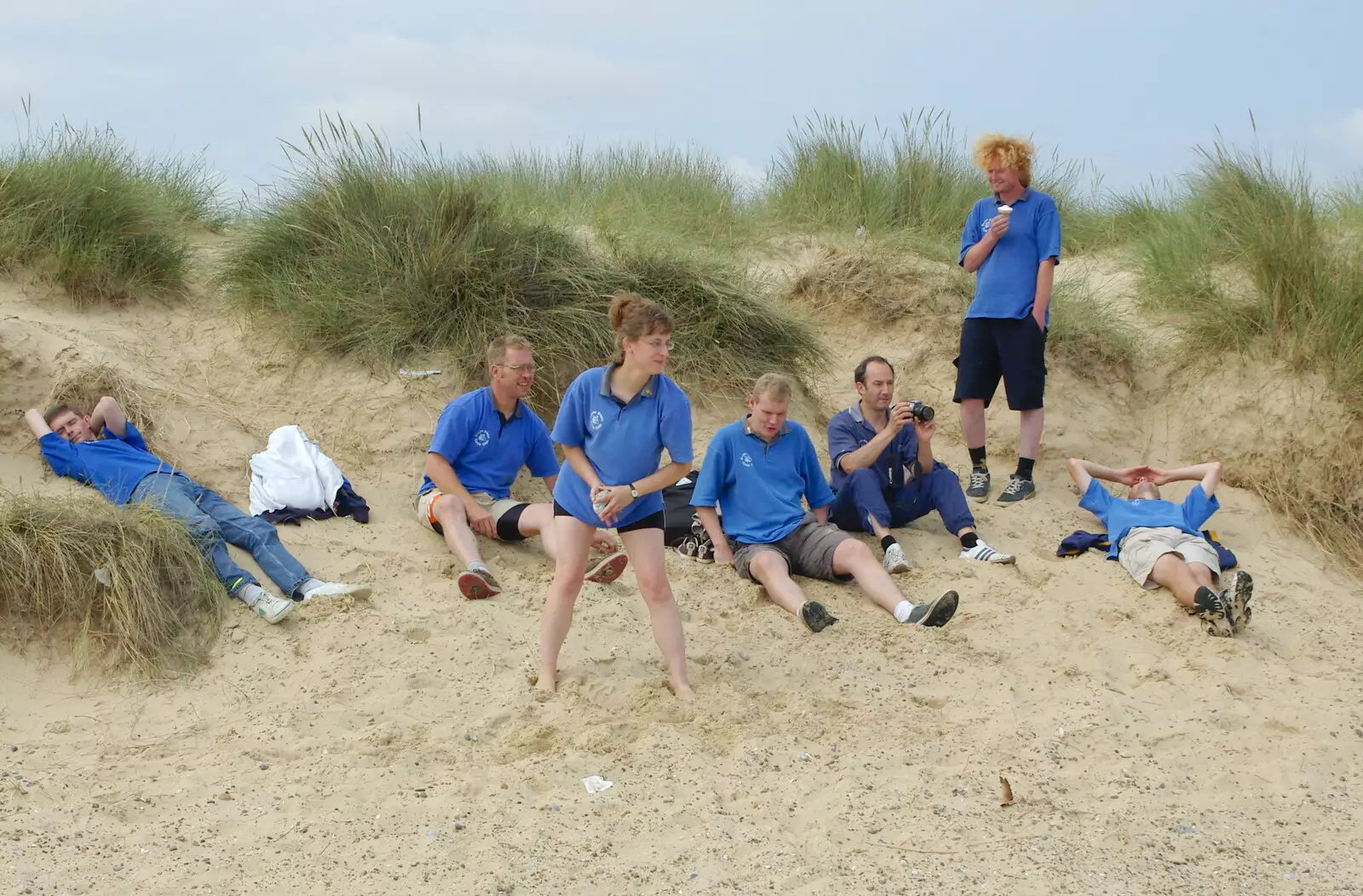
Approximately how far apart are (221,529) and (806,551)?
268 cm

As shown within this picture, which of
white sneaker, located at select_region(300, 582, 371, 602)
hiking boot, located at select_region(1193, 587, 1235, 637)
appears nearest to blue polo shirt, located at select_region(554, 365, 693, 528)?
white sneaker, located at select_region(300, 582, 371, 602)

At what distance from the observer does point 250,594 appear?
204 inches

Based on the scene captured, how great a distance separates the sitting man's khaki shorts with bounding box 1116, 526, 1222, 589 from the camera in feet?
19.6

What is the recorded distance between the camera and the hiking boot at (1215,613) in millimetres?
5539

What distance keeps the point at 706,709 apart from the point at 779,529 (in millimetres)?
1452

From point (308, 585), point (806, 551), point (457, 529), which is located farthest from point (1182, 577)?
point (308, 585)

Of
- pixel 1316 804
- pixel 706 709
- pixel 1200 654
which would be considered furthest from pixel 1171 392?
pixel 706 709

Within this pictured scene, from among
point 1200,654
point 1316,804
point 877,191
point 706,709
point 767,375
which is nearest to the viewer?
point 1316,804

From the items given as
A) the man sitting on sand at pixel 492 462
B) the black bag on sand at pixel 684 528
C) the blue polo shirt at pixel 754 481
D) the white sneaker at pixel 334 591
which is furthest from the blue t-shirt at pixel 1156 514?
the white sneaker at pixel 334 591

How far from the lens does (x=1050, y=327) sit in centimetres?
825

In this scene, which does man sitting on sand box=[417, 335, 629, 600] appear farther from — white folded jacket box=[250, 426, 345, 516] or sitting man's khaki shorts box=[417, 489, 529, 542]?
white folded jacket box=[250, 426, 345, 516]

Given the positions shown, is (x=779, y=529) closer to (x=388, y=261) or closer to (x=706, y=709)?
(x=706, y=709)

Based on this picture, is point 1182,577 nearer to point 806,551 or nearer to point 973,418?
point 973,418

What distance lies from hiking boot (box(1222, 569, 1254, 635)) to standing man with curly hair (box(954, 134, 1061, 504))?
161 centimetres
